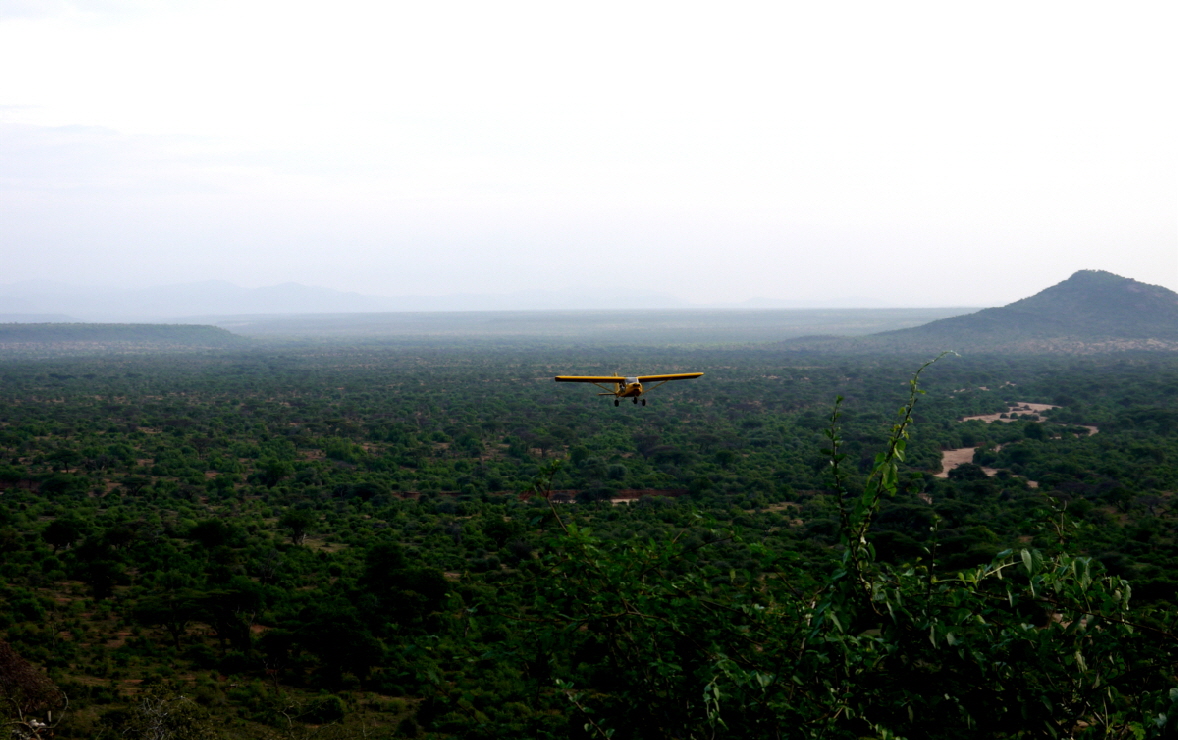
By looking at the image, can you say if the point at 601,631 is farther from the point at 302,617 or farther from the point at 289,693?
the point at 302,617

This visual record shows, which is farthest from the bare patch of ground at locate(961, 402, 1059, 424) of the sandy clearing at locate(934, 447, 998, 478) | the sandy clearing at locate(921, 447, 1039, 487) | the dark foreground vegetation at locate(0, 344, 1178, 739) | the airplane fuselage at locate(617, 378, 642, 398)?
the airplane fuselage at locate(617, 378, 642, 398)

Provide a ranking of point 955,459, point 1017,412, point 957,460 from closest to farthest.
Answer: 1. point 957,460
2. point 955,459
3. point 1017,412

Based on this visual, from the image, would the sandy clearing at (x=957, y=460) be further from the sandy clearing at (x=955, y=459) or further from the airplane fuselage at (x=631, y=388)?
the airplane fuselage at (x=631, y=388)

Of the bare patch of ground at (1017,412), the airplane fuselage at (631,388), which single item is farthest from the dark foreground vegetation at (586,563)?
the airplane fuselage at (631,388)

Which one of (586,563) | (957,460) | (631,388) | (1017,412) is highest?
(631,388)

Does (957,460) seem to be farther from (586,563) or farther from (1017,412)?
(586,563)

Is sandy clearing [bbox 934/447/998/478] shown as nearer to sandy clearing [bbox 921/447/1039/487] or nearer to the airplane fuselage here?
sandy clearing [bbox 921/447/1039/487]

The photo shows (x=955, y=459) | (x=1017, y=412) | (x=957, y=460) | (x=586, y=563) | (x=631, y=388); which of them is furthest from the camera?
(x=1017, y=412)

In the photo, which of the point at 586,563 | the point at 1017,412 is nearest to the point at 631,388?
the point at 586,563

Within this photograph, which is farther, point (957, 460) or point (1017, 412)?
point (1017, 412)
